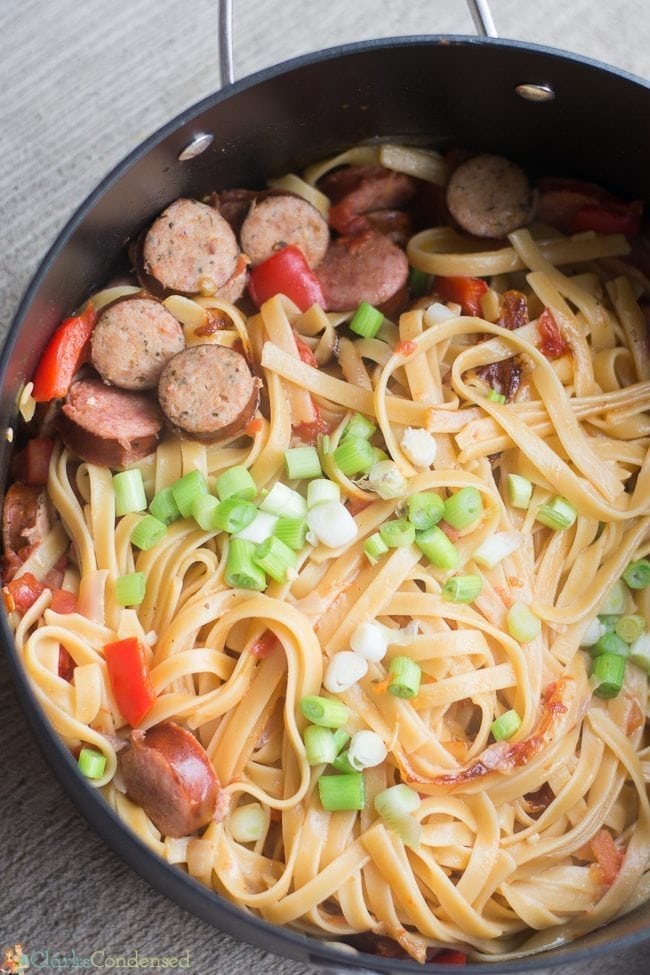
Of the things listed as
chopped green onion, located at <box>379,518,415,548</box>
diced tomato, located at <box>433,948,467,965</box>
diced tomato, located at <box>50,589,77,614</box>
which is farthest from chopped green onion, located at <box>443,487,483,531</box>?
diced tomato, located at <box>433,948,467,965</box>

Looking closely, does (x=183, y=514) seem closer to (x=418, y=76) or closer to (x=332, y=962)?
(x=332, y=962)

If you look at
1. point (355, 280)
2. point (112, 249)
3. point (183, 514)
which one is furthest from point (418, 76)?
point (183, 514)

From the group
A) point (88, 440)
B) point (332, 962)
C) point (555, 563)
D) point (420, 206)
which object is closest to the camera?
point (332, 962)

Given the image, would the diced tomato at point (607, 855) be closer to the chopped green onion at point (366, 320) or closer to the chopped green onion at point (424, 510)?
the chopped green onion at point (424, 510)

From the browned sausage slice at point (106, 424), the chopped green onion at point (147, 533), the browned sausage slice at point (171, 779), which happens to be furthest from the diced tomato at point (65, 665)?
the browned sausage slice at point (106, 424)

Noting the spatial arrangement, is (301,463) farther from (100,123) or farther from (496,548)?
(100,123)
